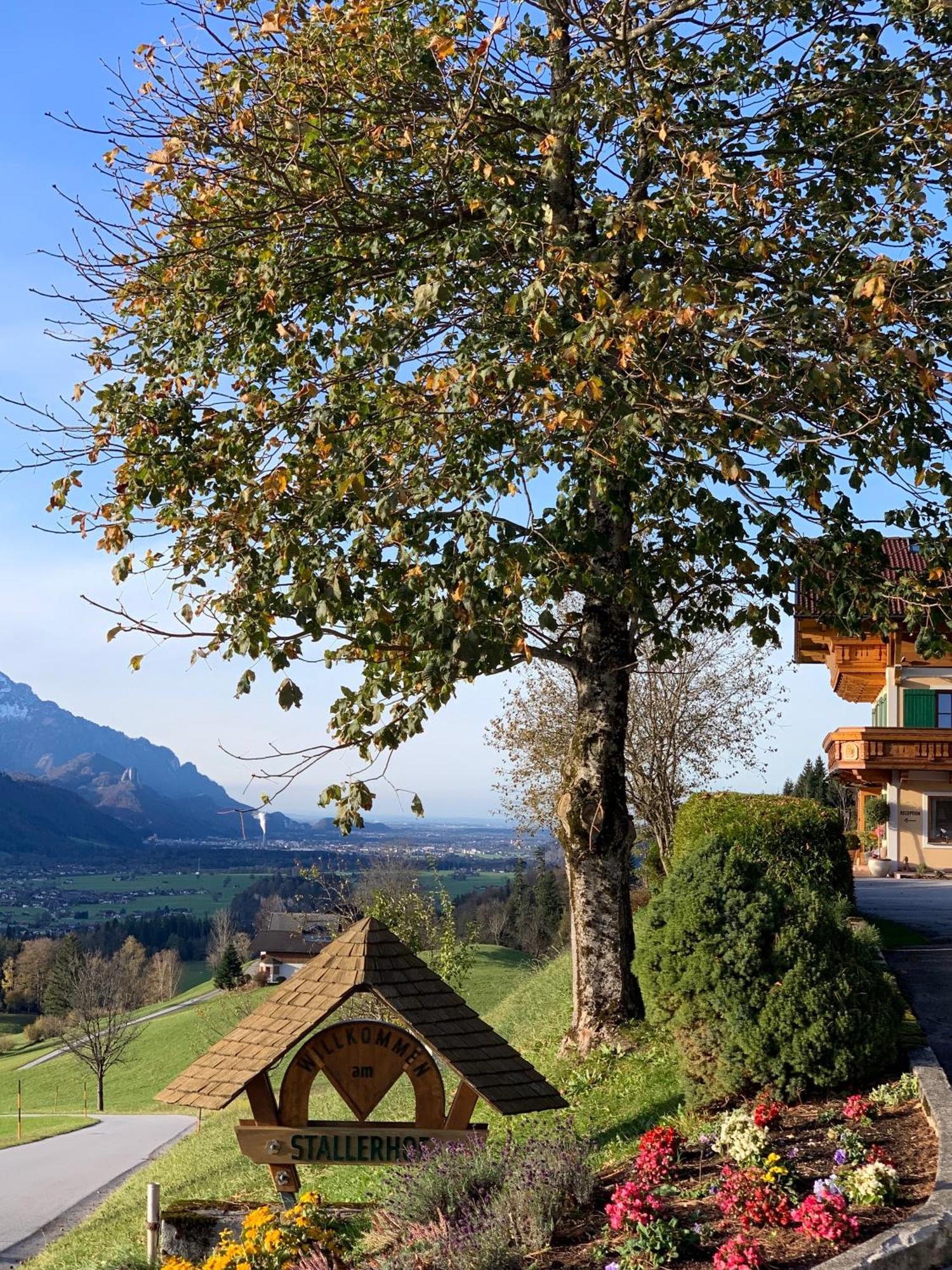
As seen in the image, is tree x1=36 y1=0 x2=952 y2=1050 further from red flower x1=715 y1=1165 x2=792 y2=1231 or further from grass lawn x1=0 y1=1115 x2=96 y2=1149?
grass lawn x1=0 y1=1115 x2=96 y2=1149

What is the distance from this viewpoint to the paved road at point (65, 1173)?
2273 cm

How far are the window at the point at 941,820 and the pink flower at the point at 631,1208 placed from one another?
33.7m

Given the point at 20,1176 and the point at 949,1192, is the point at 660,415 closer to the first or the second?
the point at 949,1192

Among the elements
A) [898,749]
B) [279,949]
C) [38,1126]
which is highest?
[898,749]

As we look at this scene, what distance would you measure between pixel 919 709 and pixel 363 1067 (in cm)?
3314

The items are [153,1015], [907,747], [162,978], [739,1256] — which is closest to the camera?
[739,1256]

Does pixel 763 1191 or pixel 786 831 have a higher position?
pixel 786 831

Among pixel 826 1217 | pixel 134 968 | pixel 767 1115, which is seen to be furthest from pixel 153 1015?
pixel 826 1217

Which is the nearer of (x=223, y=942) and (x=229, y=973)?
(x=229, y=973)

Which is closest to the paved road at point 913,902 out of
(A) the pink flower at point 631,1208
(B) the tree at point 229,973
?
(A) the pink flower at point 631,1208

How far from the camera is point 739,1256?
586 cm

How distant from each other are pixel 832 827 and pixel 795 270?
6393 mm

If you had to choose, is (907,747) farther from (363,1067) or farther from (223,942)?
(223,942)

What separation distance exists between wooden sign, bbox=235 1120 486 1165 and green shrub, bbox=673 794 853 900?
→ 5.50 meters
